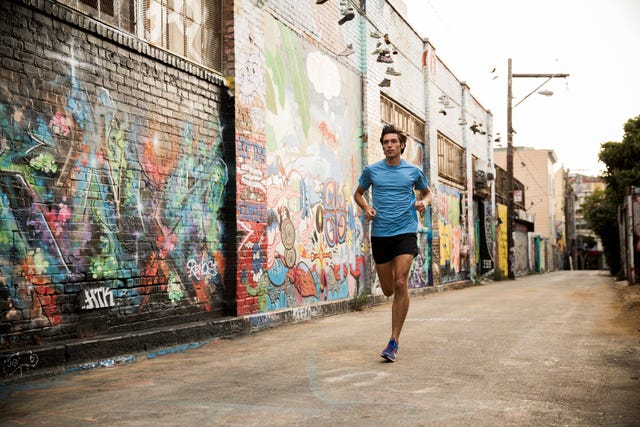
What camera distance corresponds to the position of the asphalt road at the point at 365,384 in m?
3.56

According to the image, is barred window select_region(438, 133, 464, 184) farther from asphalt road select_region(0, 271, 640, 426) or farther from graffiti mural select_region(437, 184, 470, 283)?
asphalt road select_region(0, 271, 640, 426)

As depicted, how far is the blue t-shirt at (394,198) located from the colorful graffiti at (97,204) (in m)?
2.39

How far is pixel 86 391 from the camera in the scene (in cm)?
446

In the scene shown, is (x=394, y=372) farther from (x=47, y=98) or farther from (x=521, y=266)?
(x=521, y=266)

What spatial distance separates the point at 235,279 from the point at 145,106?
7.96 ft

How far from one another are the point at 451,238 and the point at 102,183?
16341 millimetres

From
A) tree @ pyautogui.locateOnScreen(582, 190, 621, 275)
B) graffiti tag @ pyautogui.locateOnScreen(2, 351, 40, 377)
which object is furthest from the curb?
tree @ pyautogui.locateOnScreen(582, 190, 621, 275)

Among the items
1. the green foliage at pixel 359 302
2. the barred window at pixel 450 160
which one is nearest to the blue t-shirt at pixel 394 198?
the green foliage at pixel 359 302

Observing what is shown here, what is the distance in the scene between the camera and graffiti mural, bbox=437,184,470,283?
19828 mm

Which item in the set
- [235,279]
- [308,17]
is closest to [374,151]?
[308,17]

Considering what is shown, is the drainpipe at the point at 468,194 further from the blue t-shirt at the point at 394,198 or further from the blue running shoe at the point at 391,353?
the blue running shoe at the point at 391,353

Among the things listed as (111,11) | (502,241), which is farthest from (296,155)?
(502,241)

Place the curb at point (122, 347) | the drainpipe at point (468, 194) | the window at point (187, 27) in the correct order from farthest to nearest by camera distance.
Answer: the drainpipe at point (468, 194), the window at point (187, 27), the curb at point (122, 347)

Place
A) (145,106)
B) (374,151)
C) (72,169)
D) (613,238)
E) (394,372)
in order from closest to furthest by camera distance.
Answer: (394,372) < (72,169) < (145,106) < (374,151) < (613,238)
